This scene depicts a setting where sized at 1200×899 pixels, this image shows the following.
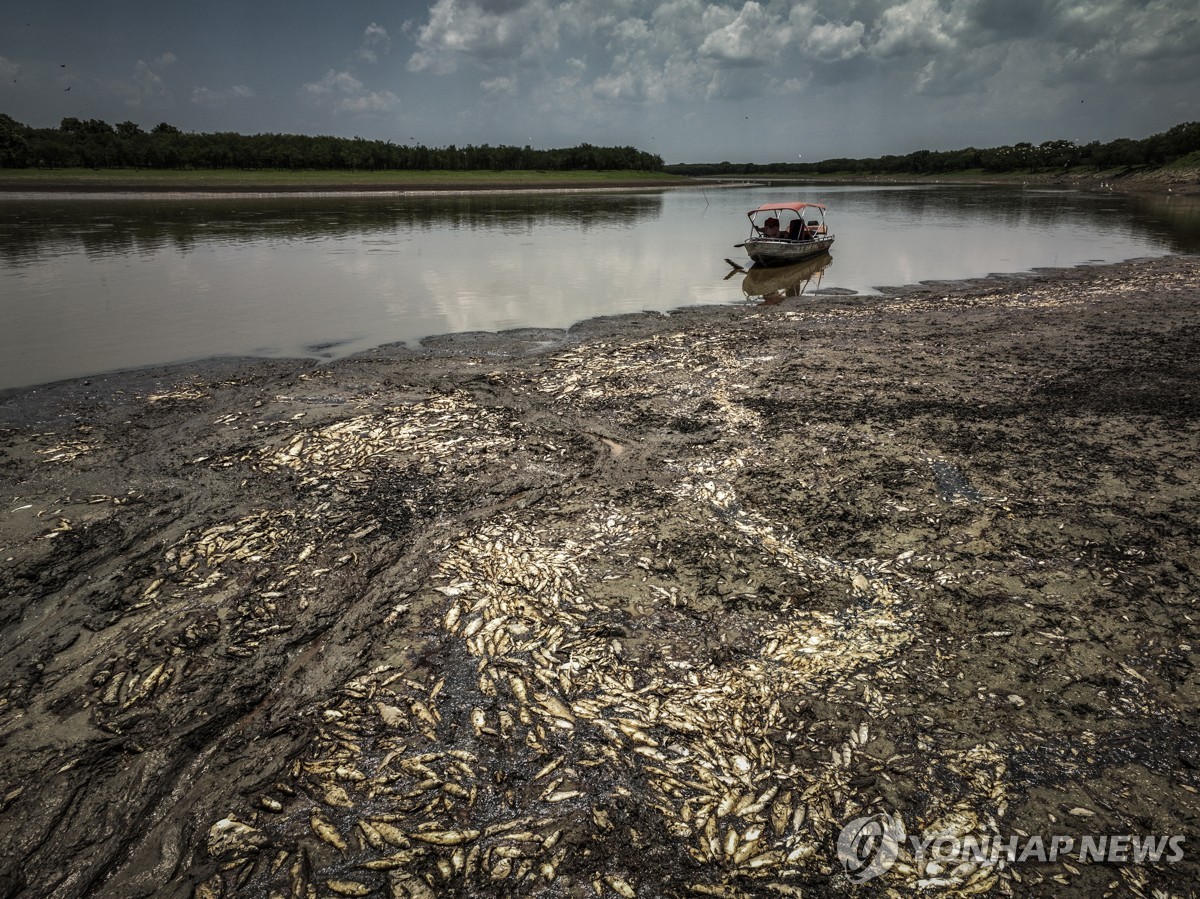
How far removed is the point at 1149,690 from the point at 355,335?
16.8 metres

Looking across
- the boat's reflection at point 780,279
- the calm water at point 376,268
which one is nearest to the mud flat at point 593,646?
the calm water at point 376,268

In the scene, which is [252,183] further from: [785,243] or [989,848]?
[989,848]

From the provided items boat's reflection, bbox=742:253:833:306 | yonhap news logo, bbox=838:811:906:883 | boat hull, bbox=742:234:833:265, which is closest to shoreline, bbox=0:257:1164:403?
boat's reflection, bbox=742:253:833:306

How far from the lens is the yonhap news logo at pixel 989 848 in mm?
3525

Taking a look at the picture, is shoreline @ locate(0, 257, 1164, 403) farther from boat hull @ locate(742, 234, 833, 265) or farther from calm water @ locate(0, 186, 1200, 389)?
boat hull @ locate(742, 234, 833, 265)

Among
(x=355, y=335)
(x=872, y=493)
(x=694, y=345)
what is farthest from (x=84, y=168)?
(x=872, y=493)

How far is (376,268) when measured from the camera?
26.3 m

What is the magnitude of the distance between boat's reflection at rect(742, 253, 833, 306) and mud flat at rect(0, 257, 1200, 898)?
42.4ft

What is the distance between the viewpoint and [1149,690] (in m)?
4.66

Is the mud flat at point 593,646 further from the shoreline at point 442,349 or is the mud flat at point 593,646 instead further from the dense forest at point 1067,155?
the dense forest at point 1067,155

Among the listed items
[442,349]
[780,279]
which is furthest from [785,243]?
[442,349]

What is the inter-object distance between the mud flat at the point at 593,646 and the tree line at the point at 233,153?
124734 millimetres

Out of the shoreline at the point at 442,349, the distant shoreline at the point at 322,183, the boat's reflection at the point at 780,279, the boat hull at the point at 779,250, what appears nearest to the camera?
the shoreline at the point at 442,349

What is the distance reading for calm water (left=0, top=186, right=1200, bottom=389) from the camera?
15.9 metres
